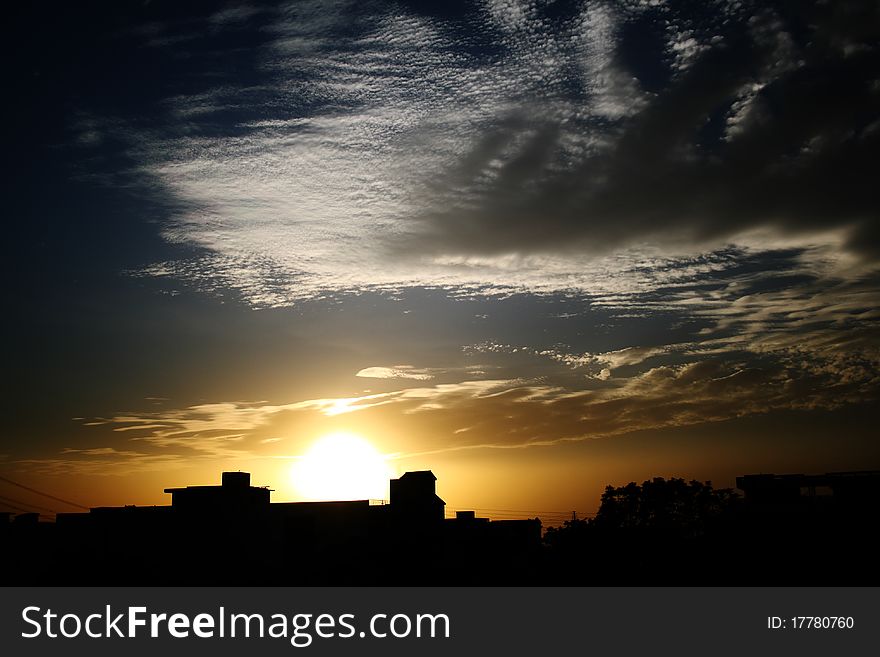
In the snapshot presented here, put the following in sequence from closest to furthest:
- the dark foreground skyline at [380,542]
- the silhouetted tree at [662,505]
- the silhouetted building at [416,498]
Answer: the dark foreground skyline at [380,542] → the silhouetted building at [416,498] → the silhouetted tree at [662,505]

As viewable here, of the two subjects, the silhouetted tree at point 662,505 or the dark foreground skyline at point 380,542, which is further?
the silhouetted tree at point 662,505

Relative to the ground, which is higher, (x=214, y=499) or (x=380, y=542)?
(x=214, y=499)

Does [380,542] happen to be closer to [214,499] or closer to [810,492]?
[214,499]

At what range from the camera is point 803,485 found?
6153 cm

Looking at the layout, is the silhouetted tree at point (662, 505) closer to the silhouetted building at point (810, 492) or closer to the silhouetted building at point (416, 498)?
the silhouetted building at point (810, 492)

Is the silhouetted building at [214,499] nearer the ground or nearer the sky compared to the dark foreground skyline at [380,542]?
nearer the sky

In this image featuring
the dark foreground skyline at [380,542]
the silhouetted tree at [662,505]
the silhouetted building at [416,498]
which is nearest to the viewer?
the dark foreground skyline at [380,542]

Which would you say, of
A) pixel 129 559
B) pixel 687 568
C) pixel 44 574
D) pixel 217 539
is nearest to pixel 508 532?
pixel 687 568

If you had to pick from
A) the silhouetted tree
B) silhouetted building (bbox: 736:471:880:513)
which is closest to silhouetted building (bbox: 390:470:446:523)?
silhouetted building (bbox: 736:471:880:513)

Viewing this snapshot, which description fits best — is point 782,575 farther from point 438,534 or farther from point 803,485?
point 438,534

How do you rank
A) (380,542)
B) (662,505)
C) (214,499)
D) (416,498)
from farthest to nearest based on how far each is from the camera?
1. (662,505)
2. (416,498)
3. (380,542)
4. (214,499)

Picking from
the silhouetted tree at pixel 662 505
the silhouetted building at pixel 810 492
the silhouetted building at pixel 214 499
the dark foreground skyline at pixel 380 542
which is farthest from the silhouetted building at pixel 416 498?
the silhouetted tree at pixel 662 505

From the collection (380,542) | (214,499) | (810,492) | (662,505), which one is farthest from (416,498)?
(662,505)

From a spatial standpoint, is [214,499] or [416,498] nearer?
[214,499]
